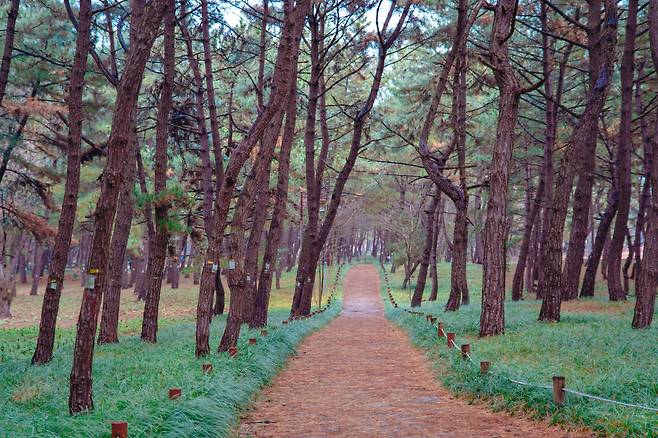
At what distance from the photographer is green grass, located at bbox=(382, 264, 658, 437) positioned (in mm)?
6820

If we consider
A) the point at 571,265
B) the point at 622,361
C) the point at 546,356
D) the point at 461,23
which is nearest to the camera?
the point at 622,361

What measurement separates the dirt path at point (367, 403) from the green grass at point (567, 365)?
0.29 m

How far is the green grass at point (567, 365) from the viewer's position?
6.82 metres

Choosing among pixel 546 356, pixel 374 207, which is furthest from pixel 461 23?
pixel 374 207

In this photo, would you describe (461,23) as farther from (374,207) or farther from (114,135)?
(374,207)

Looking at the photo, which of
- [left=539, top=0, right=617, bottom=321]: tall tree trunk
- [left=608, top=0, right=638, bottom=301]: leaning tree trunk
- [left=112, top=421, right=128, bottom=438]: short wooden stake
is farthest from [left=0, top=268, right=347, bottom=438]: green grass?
[left=608, top=0, right=638, bottom=301]: leaning tree trunk

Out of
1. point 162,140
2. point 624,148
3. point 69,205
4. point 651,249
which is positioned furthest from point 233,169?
point 624,148

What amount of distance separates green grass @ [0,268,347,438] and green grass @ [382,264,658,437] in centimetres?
328

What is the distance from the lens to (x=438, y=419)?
793 cm

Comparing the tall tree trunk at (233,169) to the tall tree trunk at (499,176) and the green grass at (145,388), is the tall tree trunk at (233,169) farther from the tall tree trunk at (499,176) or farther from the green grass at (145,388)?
the tall tree trunk at (499,176)

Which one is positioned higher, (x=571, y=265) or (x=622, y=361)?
(x=571, y=265)

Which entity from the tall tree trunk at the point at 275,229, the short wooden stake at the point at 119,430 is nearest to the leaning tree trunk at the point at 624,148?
the tall tree trunk at the point at 275,229

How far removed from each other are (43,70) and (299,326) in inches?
420

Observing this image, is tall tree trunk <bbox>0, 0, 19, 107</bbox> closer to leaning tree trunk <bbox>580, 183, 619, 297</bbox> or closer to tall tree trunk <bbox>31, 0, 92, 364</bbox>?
tall tree trunk <bbox>31, 0, 92, 364</bbox>
